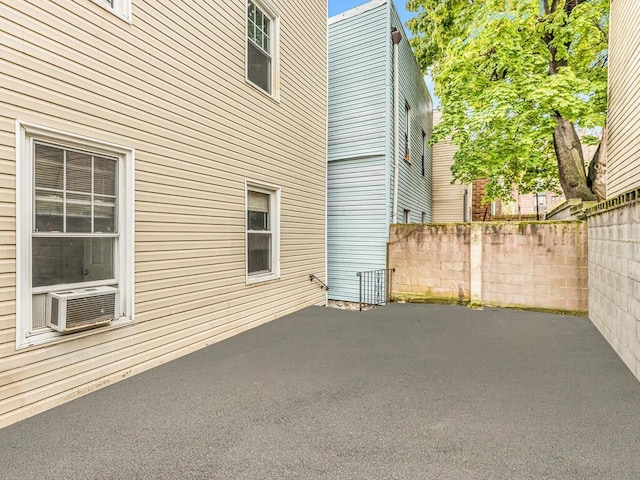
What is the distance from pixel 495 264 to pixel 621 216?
2909 mm

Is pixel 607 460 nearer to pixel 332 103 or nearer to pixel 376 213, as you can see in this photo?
pixel 376 213

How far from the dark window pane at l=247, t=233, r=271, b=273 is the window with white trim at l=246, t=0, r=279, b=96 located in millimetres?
2392

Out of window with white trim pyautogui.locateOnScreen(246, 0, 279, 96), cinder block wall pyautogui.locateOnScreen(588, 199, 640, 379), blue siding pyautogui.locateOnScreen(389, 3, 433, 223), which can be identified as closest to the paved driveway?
cinder block wall pyautogui.locateOnScreen(588, 199, 640, 379)

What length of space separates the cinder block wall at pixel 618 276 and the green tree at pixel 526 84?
12.1ft

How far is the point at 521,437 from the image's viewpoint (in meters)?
2.43

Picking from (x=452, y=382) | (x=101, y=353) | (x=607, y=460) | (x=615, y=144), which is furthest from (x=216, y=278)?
(x=615, y=144)

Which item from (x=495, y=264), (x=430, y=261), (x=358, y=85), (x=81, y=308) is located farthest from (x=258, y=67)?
(x=495, y=264)

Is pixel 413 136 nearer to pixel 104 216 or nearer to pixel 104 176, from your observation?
pixel 104 176

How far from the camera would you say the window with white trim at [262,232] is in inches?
213

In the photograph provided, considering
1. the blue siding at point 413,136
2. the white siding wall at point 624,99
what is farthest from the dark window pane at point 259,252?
the white siding wall at point 624,99

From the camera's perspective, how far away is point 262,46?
5676mm

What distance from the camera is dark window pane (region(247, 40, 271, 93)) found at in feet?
17.7

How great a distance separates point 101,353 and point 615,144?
879 cm

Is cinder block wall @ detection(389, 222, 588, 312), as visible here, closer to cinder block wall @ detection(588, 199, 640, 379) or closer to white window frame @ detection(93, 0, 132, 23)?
cinder block wall @ detection(588, 199, 640, 379)
